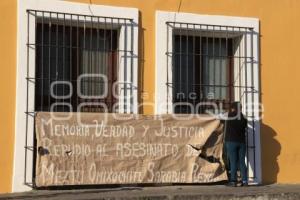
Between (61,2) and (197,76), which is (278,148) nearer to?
(197,76)

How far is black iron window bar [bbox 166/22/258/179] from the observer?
10023 mm

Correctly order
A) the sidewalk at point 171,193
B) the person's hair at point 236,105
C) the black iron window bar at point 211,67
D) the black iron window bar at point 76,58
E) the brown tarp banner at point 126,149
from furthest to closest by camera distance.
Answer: the black iron window bar at point 211,67
the person's hair at point 236,105
the black iron window bar at point 76,58
the brown tarp banner at point 126,149
the sidewalk at point 171,193

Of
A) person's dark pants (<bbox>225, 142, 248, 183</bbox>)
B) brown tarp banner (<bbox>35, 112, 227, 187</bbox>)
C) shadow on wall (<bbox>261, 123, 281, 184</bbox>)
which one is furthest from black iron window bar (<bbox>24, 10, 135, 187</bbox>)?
shadow on wall (<bbox>261, 123, 281, 184</bbox>)

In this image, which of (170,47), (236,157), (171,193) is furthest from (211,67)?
(171,193)

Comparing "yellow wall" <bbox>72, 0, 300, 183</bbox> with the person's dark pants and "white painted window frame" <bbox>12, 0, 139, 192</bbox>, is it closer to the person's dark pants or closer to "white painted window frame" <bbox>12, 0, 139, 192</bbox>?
the person's dark pants

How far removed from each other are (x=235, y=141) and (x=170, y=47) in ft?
6.17

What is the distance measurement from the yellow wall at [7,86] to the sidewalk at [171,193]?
0.46 metres

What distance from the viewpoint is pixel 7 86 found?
890 centimetres

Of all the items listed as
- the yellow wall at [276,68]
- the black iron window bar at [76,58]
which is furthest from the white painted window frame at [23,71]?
the yellow wall at [276,68]

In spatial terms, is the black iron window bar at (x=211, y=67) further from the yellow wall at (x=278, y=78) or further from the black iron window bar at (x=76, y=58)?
the black iron window bar at (x=76, y=58)

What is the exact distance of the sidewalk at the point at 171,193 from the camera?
27.1ft

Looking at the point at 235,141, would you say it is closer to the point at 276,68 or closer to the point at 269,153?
the point at 269,153

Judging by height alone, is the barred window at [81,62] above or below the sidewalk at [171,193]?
above

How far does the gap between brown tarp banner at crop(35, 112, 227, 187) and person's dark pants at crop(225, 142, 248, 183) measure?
26 centimetres
